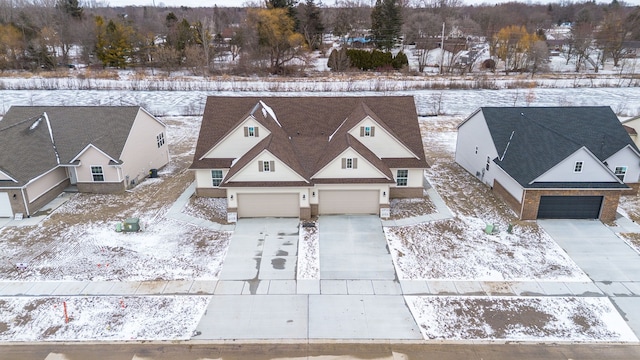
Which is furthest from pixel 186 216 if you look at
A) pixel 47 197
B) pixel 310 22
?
pixel 310 22

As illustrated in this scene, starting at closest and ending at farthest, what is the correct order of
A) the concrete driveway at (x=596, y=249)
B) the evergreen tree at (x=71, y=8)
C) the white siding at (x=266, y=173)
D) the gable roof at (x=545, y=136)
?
the concrete driveway at (x=596, y=249) → the white siding at (x=266, y=173) → the gable roof at (x=545, y=136) → the evergreen tree at (x=71, y=8)

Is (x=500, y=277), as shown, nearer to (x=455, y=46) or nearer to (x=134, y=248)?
(x=134, y=248)

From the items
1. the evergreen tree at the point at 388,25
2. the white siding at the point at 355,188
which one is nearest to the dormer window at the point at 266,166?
the white siding at the point at 355,188

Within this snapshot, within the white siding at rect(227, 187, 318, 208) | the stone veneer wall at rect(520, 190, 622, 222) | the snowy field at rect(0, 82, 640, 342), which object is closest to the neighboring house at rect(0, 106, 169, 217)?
the snowy field at rect(0, 82, 640, 342)

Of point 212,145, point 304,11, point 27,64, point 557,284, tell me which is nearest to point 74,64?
point 27,64

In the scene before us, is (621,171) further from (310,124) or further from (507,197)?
(310,124)

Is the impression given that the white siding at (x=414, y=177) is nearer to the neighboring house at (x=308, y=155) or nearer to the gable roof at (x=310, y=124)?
the neighboring house at (x=308, y=155)

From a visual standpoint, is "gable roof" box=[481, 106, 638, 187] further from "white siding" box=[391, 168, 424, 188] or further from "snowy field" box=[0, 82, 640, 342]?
"white siding" box=[391, 168, 424, 188]

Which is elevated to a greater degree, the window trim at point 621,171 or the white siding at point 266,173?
the white siding at point 266,173
